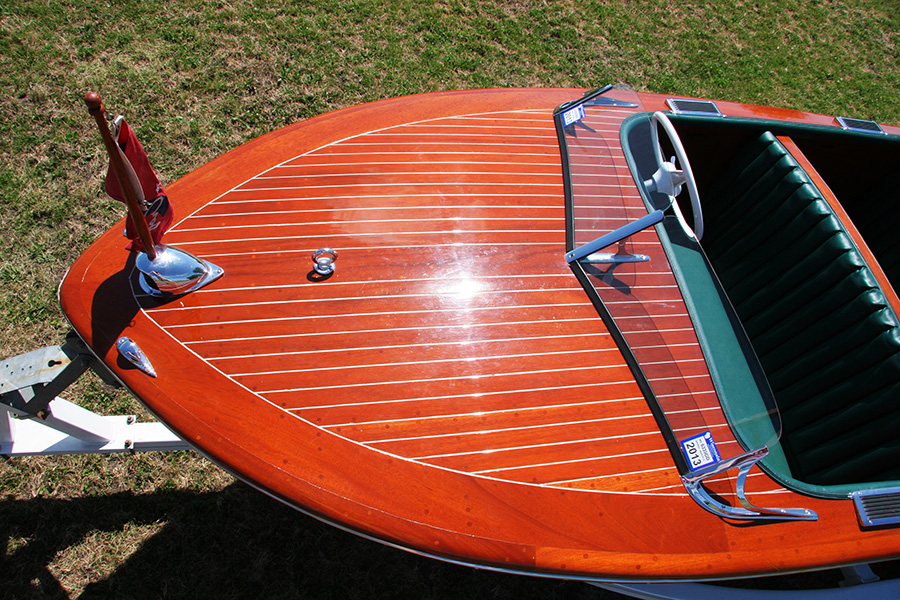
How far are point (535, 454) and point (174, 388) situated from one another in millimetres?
1229

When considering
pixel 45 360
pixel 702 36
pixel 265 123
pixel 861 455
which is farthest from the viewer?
pixel 702 36

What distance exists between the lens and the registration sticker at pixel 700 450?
1753mm

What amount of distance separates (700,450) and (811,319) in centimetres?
86

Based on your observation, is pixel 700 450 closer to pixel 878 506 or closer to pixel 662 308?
pixel 662 308

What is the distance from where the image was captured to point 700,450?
1.77m

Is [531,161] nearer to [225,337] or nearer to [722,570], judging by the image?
[225,337]

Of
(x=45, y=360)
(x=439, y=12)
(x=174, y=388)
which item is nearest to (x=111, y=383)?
(x=45, y=360)

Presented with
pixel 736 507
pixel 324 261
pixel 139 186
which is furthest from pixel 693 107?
pixel 139 186

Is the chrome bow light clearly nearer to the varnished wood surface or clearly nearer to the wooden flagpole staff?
the varnished wood surface

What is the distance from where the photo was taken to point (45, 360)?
5.98 ft

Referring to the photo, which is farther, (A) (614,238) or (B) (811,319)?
(B) (811,319)

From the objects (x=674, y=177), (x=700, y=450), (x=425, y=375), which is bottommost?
(x=700, y=450)

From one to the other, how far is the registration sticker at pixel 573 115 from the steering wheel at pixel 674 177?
354 millimetres

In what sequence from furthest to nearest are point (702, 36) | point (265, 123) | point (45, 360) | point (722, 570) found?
point (702, 36)
point (265, 123)
point (45, 360)
point (722, 570)
